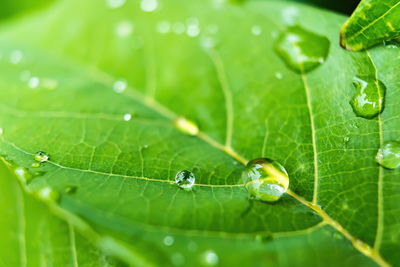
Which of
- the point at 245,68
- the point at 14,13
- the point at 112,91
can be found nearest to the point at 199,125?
the point at 245,68

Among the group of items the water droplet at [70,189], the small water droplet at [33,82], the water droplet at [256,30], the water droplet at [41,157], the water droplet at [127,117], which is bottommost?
the small water droplet at [33,82]

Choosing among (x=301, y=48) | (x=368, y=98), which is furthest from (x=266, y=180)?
(x=301, y=48)

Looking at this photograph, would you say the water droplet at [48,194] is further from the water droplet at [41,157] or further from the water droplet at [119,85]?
the water droplet at [119,85]

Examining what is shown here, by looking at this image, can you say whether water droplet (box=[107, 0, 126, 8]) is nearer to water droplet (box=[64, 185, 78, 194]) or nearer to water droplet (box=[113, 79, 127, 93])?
water droplet (box=[113, 79, 127, 93])

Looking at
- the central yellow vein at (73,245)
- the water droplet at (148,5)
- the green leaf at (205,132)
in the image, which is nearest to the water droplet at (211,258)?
the green leaf at (205,132)

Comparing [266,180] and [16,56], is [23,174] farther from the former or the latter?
[16,56]
